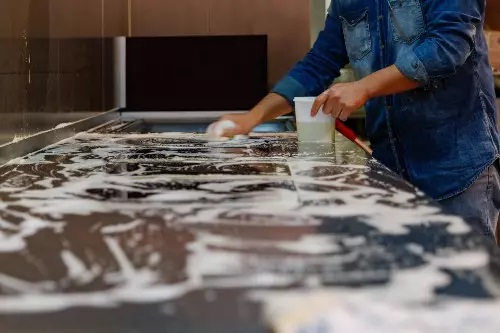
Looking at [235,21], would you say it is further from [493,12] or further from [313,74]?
[313,74]

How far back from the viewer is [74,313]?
482mm

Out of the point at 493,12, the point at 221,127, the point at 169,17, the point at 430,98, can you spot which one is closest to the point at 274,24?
the point at 169,17

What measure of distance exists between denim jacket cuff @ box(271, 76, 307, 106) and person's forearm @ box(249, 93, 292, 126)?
11mm

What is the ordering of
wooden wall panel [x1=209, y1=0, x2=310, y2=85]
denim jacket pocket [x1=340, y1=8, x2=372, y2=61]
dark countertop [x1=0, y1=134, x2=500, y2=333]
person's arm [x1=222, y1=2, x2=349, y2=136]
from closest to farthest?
dark countertop [x1=0, y1=134, x2=500, y2=333], denim jacket pocket [x1=340, y1=8, x2=372, y2=61], person's arm [x1=222, y1=2, x2=349, y2=136], wooden wall panel [x1=209, y1=0, x2=310, y2=85]

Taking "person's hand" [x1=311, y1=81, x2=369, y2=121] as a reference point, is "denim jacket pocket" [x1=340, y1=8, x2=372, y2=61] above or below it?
above

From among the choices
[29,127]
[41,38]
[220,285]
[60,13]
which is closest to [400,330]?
[220,285]

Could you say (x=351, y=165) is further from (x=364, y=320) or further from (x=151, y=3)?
(x=151, y=3)

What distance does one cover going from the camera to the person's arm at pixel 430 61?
1.40 m

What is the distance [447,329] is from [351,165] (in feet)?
2.59

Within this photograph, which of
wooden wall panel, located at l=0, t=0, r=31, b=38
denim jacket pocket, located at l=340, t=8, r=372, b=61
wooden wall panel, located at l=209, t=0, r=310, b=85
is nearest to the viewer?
wooden wall panel, located at l=0, t=0, r=31, b=38

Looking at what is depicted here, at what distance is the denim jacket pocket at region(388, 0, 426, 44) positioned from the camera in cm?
153

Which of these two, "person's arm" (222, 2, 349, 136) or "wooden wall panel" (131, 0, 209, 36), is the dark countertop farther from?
"wooden wall panel" (131, 0, 209, 36)

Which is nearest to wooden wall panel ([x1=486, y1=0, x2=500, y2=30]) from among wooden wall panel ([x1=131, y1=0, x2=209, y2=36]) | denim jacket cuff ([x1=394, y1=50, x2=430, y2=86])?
denim jacket cuff ([x1=394, y1=50, x2=430, y2=86])

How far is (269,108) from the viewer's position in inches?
69.9
